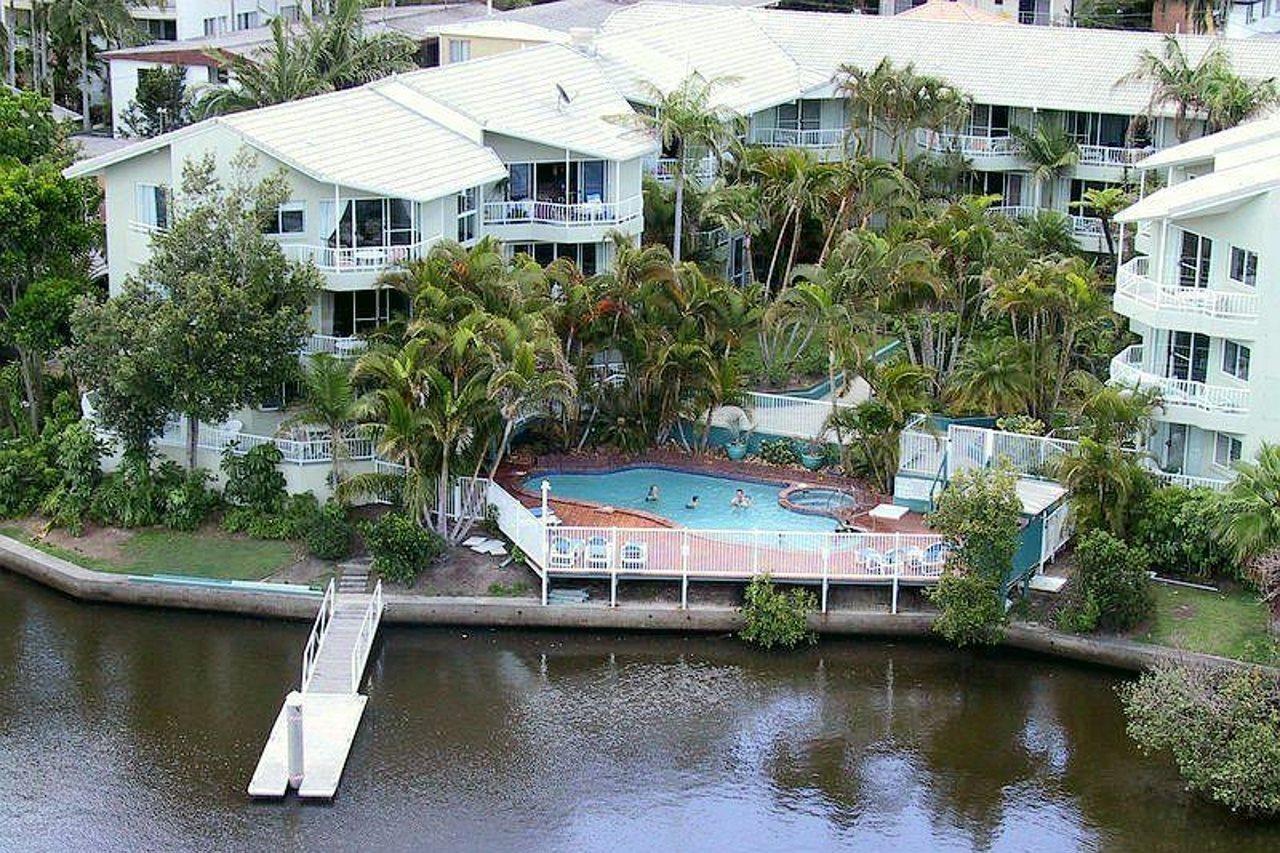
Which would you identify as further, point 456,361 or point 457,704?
point 456,361

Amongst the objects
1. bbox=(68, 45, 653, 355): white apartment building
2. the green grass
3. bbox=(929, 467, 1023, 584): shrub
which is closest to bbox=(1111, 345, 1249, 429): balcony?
bbox=(929, 467, 1023, 584): shrub

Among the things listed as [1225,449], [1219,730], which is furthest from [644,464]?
[1219,730]

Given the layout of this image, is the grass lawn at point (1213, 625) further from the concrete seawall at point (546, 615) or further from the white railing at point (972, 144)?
the white railing at point (972, 144)

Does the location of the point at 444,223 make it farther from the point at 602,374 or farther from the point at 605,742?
the point at 605,742

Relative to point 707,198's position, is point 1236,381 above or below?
below

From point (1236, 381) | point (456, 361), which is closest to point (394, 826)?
point (456, 361)

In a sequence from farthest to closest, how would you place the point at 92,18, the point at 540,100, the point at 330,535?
the point at 92,18 → the point at 540,100 → the point at 330,535

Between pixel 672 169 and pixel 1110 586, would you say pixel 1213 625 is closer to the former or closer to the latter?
pixel 1110 586
